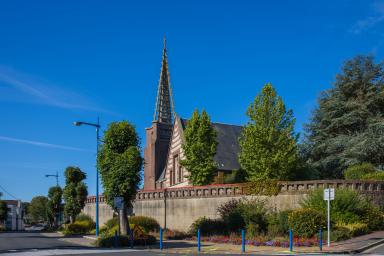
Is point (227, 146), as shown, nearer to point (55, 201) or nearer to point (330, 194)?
point (55, 201)

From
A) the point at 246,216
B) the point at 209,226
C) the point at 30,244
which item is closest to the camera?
the point at 246,216

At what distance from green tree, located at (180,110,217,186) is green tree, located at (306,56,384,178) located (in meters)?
9.57

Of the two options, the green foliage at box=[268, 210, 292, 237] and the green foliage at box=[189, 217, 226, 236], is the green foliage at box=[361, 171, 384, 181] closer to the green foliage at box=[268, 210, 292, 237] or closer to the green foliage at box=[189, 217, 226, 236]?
the green foliage at box=[268, 210, 292, 237]

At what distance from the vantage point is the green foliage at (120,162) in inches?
1147

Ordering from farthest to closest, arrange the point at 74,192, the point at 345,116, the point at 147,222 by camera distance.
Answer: the point at 74,192 → the point at 345,116 → the point at 147,222

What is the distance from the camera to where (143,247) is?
2622 cm

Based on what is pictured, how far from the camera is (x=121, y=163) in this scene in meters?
29.2

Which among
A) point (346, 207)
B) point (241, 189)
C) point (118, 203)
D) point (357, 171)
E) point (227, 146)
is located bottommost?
point (346, 207)

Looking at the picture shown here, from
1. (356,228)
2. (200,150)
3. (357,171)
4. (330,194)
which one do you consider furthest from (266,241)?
(200,150)

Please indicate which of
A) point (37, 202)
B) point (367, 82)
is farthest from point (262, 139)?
point (37, 202)

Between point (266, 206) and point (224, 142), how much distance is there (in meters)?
23.8

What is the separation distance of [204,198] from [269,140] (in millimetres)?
7157

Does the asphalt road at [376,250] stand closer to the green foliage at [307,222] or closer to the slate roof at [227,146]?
the green foliage at [307,222]

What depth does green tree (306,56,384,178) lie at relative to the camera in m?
41.1
